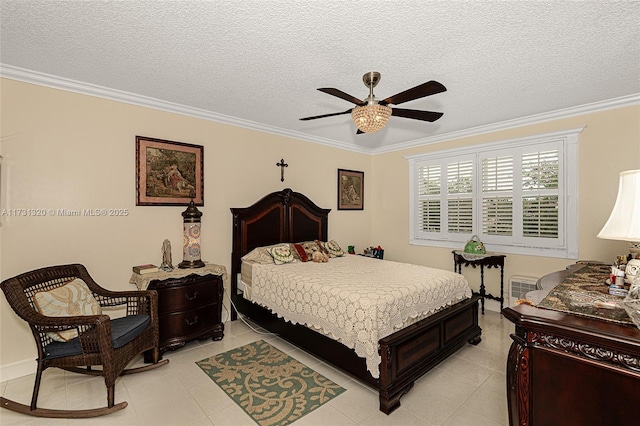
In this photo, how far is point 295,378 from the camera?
110 inches

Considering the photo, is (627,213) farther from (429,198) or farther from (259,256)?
(429,198)

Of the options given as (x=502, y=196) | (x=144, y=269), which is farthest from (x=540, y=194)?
(x=144, y=269)

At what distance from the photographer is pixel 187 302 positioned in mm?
3330

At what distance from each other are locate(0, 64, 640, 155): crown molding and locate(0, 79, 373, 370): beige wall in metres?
0.07

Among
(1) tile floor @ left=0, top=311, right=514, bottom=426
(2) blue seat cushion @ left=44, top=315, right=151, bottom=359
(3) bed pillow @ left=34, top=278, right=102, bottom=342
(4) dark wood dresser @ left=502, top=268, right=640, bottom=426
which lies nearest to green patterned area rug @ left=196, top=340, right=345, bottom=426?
(1) tile floor @ left=0, top=311, right=514, bottom=426

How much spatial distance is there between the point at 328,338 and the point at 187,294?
1680mm

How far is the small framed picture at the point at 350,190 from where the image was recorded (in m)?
5.82

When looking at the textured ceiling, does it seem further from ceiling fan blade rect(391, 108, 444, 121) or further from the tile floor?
the tile floor

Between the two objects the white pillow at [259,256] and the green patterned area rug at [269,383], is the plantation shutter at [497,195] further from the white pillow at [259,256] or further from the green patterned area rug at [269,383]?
the green patterned area rug at [269,383]

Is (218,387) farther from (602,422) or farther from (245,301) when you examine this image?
(602,422)

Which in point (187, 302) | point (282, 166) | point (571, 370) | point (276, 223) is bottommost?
point (187, 302)

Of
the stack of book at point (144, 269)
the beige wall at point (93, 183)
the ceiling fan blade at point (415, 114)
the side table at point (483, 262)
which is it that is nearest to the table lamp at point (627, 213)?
the ceiling fan blade at point (415, 114)

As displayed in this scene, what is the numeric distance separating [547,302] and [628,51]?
8.25ft

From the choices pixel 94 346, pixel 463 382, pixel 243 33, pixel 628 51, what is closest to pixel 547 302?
pixel 463 382
